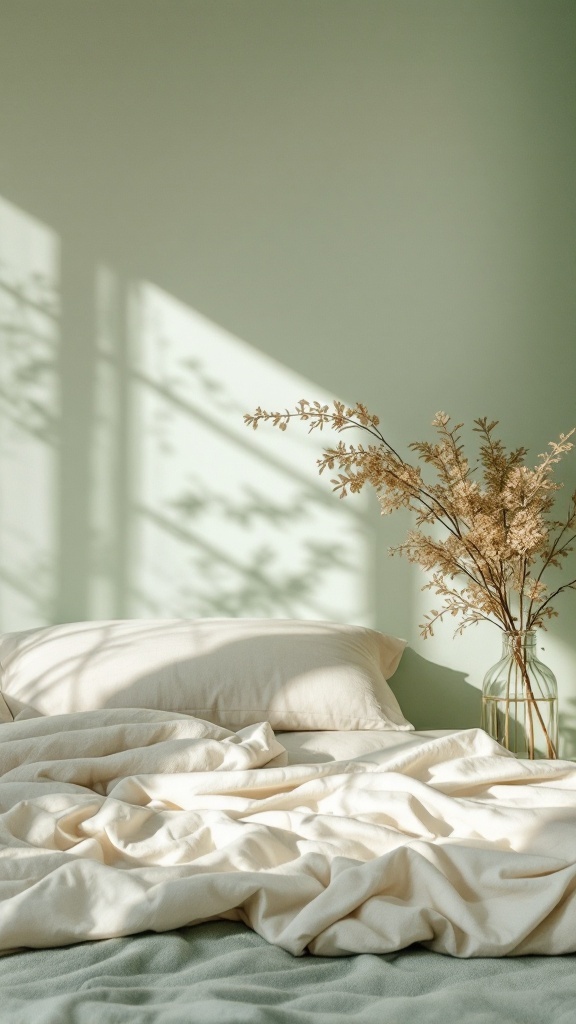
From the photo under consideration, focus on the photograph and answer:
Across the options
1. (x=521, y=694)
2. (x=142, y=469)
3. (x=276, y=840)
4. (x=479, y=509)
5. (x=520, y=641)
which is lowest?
(x=276, y=840)

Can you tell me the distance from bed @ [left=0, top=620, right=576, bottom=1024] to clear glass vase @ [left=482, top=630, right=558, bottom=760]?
67 centimetres

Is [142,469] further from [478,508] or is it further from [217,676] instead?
[478,508]

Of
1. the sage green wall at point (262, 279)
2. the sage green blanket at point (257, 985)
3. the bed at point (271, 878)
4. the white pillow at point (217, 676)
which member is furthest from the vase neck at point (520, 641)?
the sage green blanket at point (257, 985)

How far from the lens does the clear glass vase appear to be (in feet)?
9.12

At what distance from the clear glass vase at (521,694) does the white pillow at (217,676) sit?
0.96 ft

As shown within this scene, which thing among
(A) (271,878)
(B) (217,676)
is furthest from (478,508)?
(A) (271,878)

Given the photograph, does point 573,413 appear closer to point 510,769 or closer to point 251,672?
point 251,672

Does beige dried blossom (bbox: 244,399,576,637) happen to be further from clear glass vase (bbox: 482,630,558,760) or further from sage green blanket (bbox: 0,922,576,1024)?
sage green blanket (bbox: 0,922,576,1024)

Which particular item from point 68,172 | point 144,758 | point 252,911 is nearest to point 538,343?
point 68,172

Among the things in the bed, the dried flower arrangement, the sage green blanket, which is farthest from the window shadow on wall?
the sage green blanket

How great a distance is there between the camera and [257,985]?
119 centimetres

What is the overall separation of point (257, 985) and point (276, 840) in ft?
1.26

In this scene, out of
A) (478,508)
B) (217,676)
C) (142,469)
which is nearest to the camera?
(217,676)

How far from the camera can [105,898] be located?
54.7 inches
